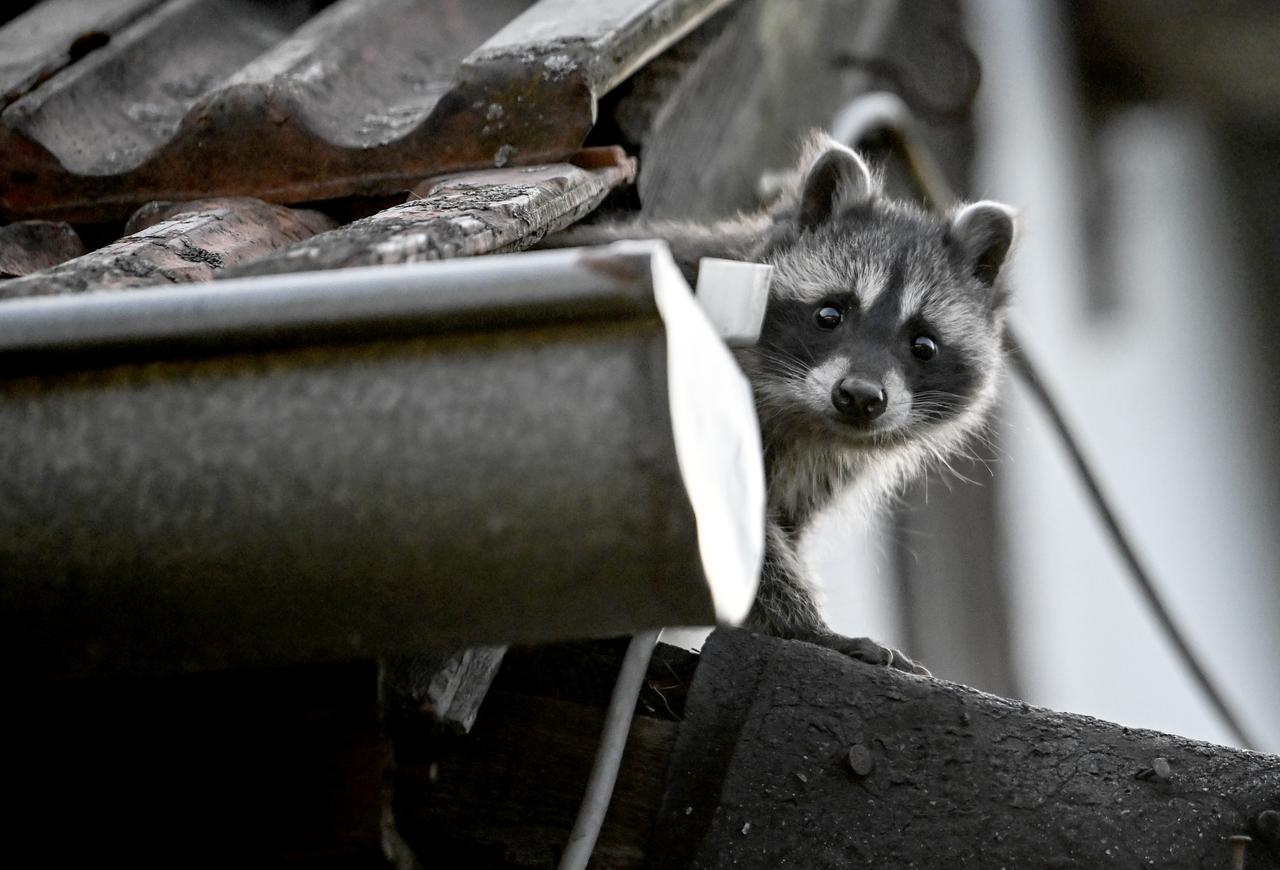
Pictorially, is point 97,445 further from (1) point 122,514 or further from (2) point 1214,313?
(2) point 1214,313

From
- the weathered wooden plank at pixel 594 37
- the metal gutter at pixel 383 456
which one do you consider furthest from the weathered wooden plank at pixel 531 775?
the weathered wooden plank at pixel 594 37

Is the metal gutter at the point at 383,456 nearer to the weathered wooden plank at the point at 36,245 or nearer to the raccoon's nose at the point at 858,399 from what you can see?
the weathered wooden plank at the point at 36,245

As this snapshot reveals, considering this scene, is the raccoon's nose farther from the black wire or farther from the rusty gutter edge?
the rusty gutter edge

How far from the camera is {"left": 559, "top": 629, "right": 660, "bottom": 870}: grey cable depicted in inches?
49.3

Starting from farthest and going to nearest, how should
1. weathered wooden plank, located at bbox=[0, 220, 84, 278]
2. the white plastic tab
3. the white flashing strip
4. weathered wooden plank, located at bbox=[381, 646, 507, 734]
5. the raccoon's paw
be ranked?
the raccoon's paw
weathered wooden plank, located at bbox=[0, 220, 84, 278]
weathered wooden plank, located at bbox=[381, 646, 507, 734]
the white plastic tab
the white flashing strip

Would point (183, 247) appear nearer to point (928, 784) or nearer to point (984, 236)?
point (928, 784)

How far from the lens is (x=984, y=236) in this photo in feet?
8.39

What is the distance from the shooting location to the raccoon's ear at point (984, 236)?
8.20 feet

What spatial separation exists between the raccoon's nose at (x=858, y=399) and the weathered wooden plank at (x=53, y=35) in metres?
1.40

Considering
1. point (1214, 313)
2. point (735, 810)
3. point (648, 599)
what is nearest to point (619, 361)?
point (648, 599)

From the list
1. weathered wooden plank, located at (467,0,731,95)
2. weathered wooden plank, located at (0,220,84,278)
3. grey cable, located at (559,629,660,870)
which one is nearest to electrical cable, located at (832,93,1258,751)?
weathered wooden plank, located at (467,0,731,95)

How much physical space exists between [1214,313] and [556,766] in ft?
23.8

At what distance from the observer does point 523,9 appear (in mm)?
2496

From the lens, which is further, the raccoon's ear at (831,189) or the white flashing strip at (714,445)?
the raccoon's ear at (831,189)
